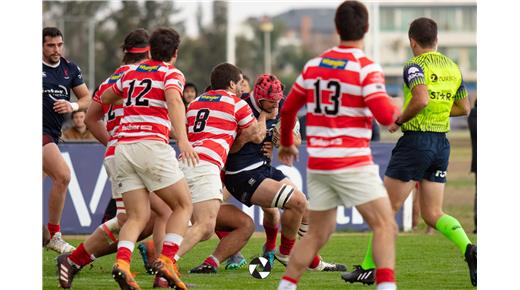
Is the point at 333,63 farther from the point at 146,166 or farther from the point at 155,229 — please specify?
the point at 155,229

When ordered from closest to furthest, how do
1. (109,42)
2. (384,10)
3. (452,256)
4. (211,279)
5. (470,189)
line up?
1. (211,279)
2. (452,256)
3. (470,189)
4. (109,42)
5. (384,10)

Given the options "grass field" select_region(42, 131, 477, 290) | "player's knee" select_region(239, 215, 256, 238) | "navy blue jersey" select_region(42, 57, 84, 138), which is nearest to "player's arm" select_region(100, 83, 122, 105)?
"grass field" select_region(42, 131, 477, 290)

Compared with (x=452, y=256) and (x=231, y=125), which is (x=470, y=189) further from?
(x=231, y=125)

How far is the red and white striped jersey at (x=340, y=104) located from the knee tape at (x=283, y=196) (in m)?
2.67

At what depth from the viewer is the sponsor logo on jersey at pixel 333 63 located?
768 centimetres

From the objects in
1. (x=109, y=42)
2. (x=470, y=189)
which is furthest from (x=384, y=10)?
(x=470, y=189)

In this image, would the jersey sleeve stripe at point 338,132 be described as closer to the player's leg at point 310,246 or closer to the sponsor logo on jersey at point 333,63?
the sponsor logo on jersey at point 333,63

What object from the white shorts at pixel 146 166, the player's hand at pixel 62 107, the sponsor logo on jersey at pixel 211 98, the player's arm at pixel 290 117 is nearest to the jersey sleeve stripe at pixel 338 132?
the player's arm at pixel 290 117

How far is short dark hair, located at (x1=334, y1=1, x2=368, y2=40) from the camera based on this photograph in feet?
25.4

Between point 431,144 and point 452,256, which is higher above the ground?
point 431,144

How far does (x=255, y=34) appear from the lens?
108m

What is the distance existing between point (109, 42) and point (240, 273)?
73.6 meters

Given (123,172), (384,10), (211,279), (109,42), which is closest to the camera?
(123,172)
